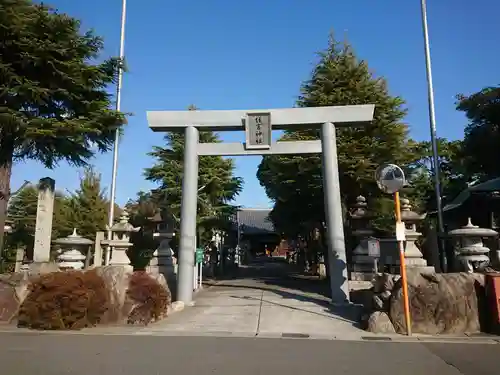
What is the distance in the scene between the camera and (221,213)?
23.5 meters

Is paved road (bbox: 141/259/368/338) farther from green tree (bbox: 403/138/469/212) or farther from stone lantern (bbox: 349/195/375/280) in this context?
green tree (bbox: 403/138/469/212)

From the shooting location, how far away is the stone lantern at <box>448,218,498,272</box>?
36.2 feet

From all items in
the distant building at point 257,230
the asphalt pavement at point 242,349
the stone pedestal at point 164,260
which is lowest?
the asphalt pavement at point 242,349

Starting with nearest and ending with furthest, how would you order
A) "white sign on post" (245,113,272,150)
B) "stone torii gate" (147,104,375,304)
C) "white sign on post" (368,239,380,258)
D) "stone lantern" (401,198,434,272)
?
Result: "white sign on post" (368,239,380,258), "stone torii gate" (147,104,375,304), "stone lantern" (401,198,434,272), "white sign on post" (245,113,272,150)

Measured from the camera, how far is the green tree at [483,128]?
16.3 metres

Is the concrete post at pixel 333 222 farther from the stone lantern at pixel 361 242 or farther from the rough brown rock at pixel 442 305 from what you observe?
the stone lantern at pixel 361 242

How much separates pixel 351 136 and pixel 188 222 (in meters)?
8.18

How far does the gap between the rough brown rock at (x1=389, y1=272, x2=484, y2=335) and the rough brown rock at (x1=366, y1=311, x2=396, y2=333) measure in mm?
121

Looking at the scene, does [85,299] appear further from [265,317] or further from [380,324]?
[380,324]

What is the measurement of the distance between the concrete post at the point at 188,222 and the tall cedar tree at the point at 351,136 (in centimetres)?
580

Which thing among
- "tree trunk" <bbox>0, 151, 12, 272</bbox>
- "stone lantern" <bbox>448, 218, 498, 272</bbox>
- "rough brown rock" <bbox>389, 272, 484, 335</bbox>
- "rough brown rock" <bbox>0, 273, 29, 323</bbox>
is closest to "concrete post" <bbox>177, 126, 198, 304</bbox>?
"rough brown rock" <bbox>0, 273, 29, 323</bbox>

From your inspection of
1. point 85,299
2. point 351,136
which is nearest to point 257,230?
point 351,136

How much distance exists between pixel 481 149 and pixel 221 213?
13.2 meters

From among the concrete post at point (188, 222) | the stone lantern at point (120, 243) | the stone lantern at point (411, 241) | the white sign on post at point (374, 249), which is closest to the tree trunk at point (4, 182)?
the stone lantern at point (120, 243)
